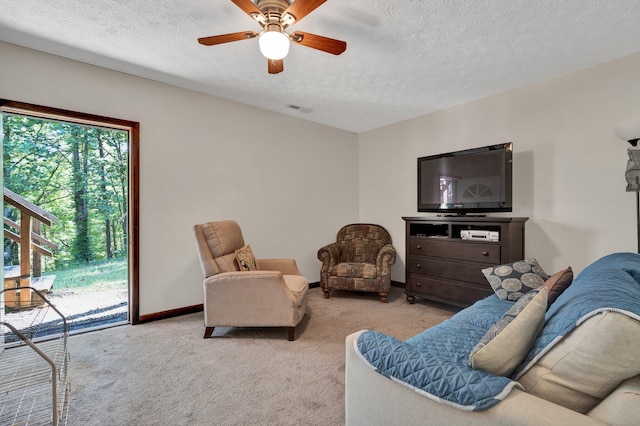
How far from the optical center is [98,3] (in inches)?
72.5

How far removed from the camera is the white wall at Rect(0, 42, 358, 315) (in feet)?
8.44

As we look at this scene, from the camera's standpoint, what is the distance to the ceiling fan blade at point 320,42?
6.06ft

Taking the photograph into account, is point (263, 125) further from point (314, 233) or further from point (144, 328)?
point (144, 328)

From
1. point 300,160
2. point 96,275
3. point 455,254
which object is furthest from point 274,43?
point 96,275

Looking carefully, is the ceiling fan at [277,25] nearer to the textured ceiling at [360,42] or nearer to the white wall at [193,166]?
the textured ceiling at [360,42]

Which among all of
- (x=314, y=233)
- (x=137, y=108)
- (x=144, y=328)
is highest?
(x=137, y=108)

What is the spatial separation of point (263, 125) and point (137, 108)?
1425 millimetres

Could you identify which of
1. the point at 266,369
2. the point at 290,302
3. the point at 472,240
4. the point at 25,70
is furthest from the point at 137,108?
the point at 472,240

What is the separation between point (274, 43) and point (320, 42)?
0.34m

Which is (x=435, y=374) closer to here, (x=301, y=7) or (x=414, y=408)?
(x=414, y=408)

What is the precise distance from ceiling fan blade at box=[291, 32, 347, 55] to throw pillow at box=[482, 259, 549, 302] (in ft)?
6.94

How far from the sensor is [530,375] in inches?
33.2

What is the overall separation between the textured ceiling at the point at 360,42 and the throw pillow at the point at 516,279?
1.79m

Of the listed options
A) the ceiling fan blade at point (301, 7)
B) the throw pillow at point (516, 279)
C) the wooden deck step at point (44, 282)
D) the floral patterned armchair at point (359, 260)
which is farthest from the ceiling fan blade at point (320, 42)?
the wooden deck step at point (44, 282)
